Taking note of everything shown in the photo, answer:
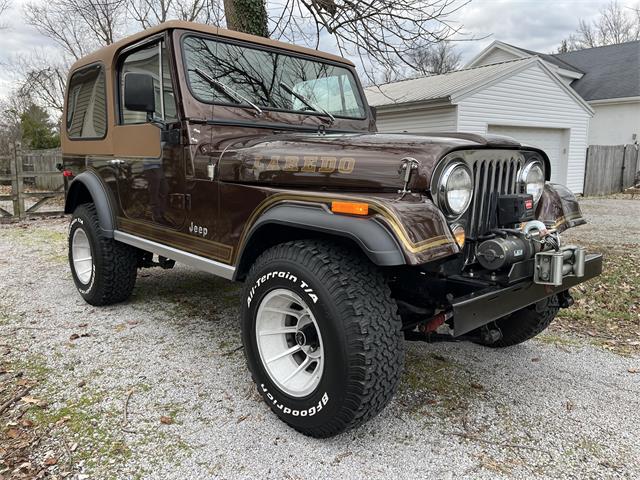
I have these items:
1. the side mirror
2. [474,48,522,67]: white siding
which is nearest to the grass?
the side mirror

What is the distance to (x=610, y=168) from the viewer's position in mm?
16953

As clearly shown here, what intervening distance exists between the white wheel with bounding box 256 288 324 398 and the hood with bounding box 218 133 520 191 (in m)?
0.61

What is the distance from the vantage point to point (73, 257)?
4.75 m

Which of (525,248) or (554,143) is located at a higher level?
(554,143)

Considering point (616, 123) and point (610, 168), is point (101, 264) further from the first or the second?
point (616, 123)

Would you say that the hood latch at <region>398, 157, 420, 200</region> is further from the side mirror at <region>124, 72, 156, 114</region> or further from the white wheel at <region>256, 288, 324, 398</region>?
the side mirror at <region>124, 72, 156, 114</region>

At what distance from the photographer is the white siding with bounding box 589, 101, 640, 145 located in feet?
64.3

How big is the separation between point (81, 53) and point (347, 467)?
23.5m

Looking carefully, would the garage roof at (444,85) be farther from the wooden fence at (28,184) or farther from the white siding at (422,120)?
the wooden fence at (28,184)

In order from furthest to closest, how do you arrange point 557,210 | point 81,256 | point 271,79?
point 81,256, point 271,79, point 557,210

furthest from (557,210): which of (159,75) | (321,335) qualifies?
(159,75)

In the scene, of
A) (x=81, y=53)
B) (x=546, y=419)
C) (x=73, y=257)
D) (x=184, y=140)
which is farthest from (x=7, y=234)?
(x=81, y=53)

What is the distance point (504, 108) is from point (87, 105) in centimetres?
1159

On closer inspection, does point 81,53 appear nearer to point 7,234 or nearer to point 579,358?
point 7,234
